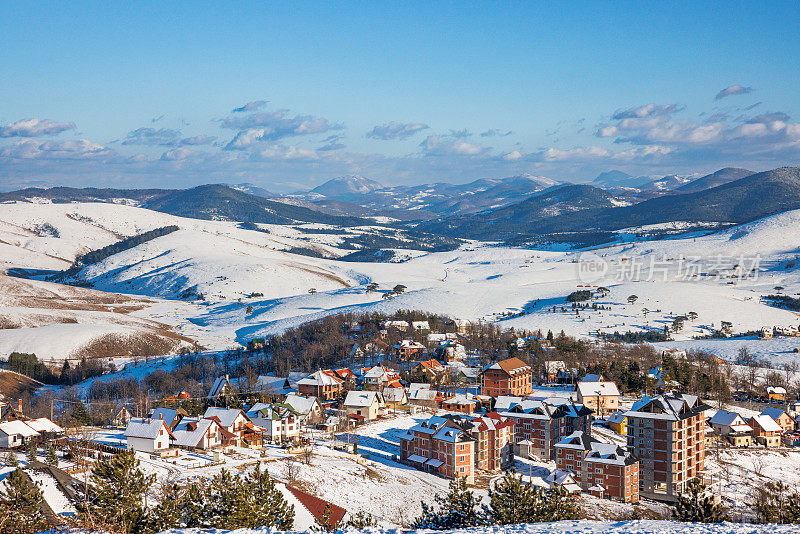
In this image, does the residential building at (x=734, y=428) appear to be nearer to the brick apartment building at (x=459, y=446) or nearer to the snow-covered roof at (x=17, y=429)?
the brick apartment building at (x=459, y=446)

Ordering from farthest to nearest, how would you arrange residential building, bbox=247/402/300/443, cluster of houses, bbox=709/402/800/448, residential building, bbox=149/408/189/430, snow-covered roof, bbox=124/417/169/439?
1. cluster of houses, bbox=709/402/800/448
2. residential building, bbox=247/402/300/443
3. residential building, bbox=149/408/189/430
4. snow-covered roof, bbox=124/417/169/439

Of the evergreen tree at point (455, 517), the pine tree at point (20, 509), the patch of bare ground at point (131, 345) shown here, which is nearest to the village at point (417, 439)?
the pine tree at point (20, 509)

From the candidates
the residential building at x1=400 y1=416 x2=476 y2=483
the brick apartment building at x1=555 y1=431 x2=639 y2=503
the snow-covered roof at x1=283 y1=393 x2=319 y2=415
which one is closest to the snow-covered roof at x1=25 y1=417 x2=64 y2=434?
the snow-covered roof at x1=283 y1=393 x2=319 y2=415

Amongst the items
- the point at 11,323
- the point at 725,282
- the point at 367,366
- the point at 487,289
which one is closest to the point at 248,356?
the point at 367,366

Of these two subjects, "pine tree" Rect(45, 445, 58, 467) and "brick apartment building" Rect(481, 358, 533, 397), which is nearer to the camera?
"pine tree" Rect(45, 445, 58, 467)

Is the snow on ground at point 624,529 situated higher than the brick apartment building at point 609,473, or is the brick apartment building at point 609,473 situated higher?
the snow on ground at point 624,529

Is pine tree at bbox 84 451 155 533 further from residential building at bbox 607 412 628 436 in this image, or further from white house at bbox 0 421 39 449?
residential building at bbox 607 412 628 436
